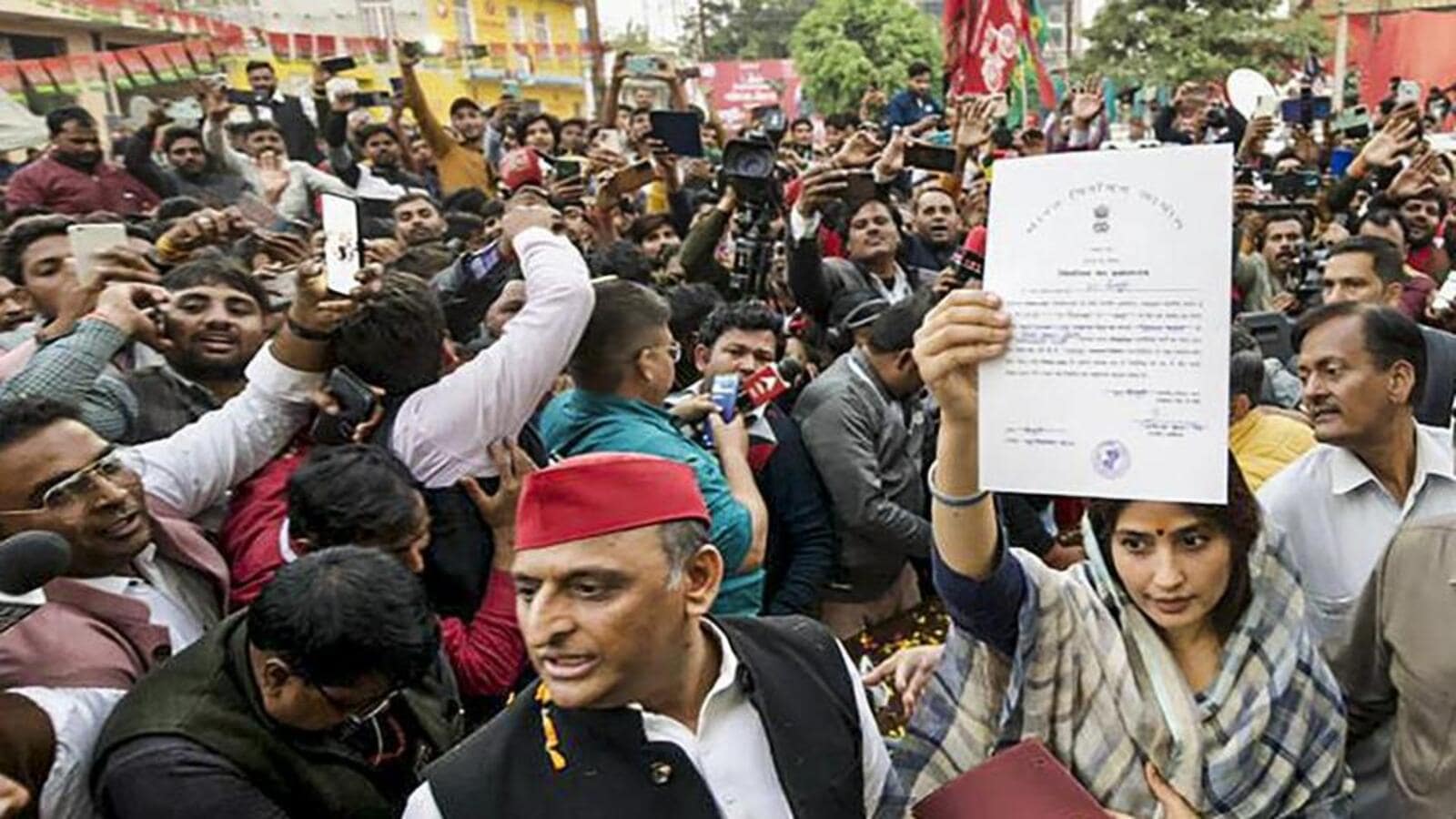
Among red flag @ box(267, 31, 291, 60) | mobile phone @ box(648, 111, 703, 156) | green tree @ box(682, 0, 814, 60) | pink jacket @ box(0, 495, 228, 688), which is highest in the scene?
green tree @ box(682, 0, 814, 60)

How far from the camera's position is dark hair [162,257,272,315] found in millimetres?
2979

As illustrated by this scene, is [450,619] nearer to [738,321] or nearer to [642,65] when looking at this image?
[738,321]

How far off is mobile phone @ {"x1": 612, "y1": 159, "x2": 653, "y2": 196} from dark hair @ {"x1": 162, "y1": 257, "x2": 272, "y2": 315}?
1.94 metres

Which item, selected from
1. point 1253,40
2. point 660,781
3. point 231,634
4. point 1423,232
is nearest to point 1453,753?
point 660,781

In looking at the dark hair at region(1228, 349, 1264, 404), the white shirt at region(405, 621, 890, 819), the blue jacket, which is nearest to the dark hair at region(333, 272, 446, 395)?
the white shirt at region(405, 621, 890, 819)

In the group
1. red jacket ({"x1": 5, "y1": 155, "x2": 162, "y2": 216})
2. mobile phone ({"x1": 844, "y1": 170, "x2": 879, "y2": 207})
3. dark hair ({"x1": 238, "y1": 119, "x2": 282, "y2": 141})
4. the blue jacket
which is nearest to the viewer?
mobile phone ({"x1": 844, "y1": 170, "x2": 879, "y2": 207})

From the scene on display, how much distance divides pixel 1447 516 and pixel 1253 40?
22.0 metres

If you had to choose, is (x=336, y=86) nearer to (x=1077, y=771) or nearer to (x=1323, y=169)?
(x=1323, y=169)

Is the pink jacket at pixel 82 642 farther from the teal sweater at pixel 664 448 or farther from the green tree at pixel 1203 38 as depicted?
the green tree at pixel 1203 38

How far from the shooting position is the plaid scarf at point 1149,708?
1777 mm

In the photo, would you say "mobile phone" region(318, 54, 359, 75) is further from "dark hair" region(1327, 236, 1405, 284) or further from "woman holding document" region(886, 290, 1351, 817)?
"woman holding document" region(886, 290, 1351, 817)

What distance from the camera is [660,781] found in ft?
4.95

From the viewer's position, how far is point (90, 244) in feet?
9.26

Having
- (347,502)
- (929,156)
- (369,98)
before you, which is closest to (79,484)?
(347,502)
